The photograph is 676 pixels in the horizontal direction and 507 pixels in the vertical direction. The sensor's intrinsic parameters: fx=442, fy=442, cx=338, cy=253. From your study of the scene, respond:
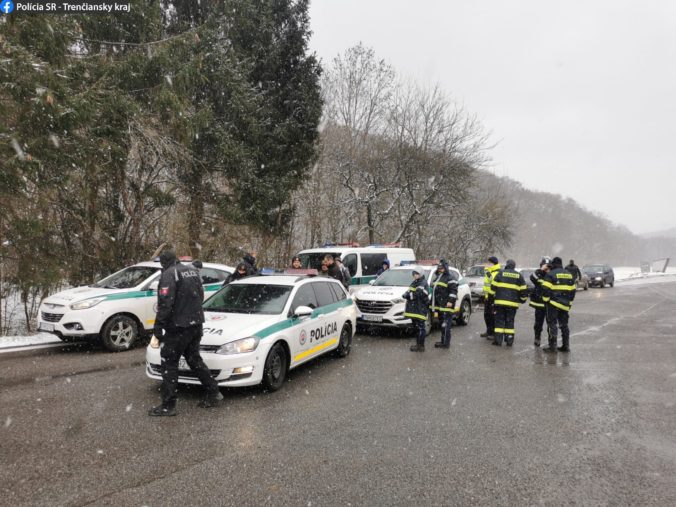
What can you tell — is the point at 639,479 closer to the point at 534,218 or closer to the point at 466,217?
the point at 466,217

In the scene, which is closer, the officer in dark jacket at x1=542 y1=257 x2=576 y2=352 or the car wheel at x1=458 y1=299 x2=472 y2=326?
the officer in dark jacket at x1=542 y1=257 x2=576 y2=352

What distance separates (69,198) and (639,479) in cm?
1163

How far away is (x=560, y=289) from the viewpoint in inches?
361

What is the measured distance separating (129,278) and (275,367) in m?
4.54

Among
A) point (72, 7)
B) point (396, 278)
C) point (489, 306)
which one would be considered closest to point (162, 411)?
point (396, 278)

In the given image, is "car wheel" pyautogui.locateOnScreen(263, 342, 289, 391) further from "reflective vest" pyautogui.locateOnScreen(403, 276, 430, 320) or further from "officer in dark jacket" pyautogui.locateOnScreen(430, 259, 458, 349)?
"officer in dark jacket" pyautogui.locateOnScreen(430, 259, 458, 349)

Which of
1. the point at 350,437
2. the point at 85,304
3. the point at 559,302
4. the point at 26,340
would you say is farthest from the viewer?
the point at 559,302

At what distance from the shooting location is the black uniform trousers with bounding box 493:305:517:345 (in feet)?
31.5

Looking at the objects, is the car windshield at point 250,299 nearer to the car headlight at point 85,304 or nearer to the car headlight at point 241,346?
the car headlight at point 241,346

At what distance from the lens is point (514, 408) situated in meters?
5.56

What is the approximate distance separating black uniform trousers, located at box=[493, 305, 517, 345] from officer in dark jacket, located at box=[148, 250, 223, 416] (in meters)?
6.74

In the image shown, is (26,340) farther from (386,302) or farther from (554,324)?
(554,324)

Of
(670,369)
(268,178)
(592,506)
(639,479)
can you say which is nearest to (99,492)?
(592,506)

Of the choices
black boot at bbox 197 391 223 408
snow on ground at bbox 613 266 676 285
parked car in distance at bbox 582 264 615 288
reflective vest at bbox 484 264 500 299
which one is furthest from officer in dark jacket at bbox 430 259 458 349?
snow on ground at bbox 613 266 676 285
